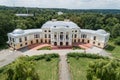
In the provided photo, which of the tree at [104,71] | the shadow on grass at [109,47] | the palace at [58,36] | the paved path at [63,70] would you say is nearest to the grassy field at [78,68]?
the paved path at [63,70]

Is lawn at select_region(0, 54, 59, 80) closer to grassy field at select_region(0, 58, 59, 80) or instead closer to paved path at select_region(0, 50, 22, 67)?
grassy field at select_region(0, 58, 59, 80)

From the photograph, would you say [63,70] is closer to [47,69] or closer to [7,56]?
[47,69]

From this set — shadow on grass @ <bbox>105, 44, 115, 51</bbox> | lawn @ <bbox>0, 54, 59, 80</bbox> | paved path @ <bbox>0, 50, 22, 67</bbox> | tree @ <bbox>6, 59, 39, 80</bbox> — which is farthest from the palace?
tree @ <bbox>6, 59, 39, 80</bbox>

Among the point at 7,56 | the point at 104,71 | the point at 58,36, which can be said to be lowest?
the point at 7,56

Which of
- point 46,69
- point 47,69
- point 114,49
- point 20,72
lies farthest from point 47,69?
point 114,49

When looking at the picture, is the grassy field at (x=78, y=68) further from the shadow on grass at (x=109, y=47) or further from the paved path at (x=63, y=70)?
the shadow on grass at (x=109, y=47)

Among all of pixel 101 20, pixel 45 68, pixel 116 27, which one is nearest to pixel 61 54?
pixel 45 68

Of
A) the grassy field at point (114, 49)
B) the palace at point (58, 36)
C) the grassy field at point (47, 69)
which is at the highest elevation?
the palace at point (58, 36)
